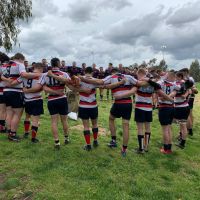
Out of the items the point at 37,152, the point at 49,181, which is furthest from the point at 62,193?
the point at 37,152

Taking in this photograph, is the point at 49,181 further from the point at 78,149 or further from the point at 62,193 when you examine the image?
the point at 78,149

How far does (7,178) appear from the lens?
7117mm

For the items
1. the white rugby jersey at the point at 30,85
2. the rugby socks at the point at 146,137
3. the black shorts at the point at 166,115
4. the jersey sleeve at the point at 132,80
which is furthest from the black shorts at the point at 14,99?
the black shorts at the point at 166,115

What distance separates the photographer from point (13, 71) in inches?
382

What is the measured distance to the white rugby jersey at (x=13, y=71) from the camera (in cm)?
961

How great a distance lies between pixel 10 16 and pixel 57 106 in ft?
49.1

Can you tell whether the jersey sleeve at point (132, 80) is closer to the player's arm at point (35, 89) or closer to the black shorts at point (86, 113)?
the black shorts at point (86, 113)

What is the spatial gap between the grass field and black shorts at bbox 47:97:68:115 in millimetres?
1082

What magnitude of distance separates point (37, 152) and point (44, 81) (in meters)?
1.98

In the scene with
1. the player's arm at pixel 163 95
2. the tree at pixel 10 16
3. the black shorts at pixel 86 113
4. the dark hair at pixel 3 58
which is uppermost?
the tree at pixel 10 16

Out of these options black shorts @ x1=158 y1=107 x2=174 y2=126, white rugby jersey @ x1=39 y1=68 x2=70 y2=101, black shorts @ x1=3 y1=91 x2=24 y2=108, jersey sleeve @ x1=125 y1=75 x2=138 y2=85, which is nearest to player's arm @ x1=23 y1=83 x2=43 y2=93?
white rugby jersey @ x1=39 y1=68 x2=70 y2=101

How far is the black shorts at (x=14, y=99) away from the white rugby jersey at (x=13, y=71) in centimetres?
12

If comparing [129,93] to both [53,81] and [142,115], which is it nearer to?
[142,115]

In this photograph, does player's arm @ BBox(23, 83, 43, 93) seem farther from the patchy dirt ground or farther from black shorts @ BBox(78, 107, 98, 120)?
the patchy dirt ground
